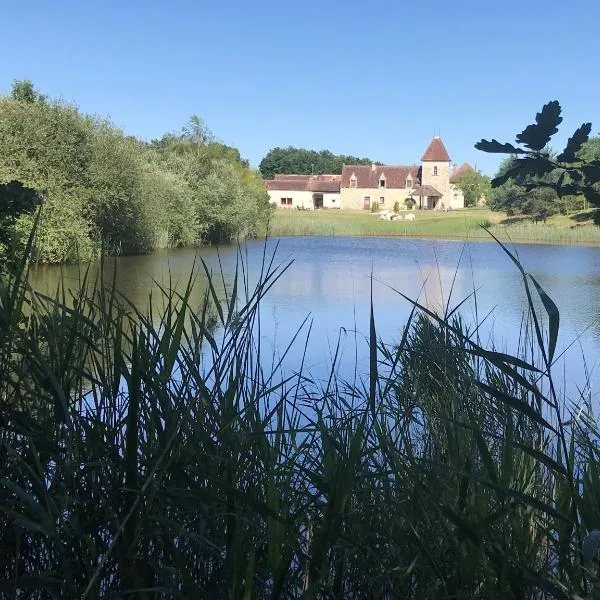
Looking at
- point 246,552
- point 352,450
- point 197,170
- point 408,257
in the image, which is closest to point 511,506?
point 352,450

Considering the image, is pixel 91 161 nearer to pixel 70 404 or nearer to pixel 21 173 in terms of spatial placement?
pixel 21 173

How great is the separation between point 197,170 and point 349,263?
9.47 meters

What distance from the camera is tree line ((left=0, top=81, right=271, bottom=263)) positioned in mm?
14070

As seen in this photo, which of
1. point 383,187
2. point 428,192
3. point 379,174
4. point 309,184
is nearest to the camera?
point 428,192

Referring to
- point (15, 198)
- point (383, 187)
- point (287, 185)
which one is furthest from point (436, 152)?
point (15, 198)

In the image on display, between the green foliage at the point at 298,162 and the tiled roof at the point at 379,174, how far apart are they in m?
20.1

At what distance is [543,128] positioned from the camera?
1287 mm

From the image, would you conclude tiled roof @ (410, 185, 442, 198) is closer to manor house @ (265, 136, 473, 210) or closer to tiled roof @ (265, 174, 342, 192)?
manor house @ (265, 136, 473, 210)

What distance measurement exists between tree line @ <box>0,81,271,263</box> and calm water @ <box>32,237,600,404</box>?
3.22 feet

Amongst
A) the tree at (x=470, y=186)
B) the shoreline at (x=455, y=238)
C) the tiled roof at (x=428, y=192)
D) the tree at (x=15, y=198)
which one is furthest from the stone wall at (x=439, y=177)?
the tree at (x=15, y=198)

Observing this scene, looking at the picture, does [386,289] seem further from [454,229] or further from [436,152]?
[436,152]

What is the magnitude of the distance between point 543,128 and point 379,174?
57419 millimetres

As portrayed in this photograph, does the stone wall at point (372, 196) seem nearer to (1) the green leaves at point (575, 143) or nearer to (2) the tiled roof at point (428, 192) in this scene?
(2) the tiled roof at point (428, 192)

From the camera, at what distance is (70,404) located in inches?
67.6
